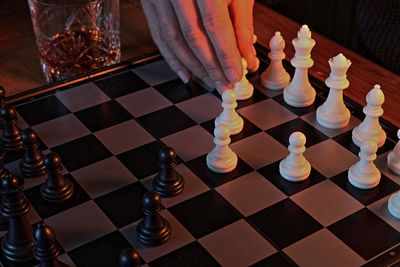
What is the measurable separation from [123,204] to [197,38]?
45cm

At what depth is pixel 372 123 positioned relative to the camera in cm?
136

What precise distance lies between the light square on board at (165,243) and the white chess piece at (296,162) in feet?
0.79

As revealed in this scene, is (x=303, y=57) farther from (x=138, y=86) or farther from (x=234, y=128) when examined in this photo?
(x=138, y=86)

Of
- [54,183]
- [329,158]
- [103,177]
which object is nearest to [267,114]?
[329,158]

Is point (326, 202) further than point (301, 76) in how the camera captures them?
No

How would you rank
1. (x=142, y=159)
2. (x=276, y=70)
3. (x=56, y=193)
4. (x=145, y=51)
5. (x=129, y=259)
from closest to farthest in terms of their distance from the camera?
(x=129, y=259) < (x=56, y=193) < (x=142, y=159) < (x=276, y=70) < (x=145, y=51)

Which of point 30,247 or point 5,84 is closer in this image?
point 30,247

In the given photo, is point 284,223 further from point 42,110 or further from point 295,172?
point 42,110

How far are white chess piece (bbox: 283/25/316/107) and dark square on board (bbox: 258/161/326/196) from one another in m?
0.23

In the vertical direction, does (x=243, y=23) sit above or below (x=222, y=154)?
above

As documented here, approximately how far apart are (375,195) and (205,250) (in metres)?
0.35

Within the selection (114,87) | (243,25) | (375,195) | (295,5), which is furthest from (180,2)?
(295,5)

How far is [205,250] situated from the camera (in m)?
1.10

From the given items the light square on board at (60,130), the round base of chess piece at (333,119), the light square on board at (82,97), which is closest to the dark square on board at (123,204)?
the light square on board at (60,130)
